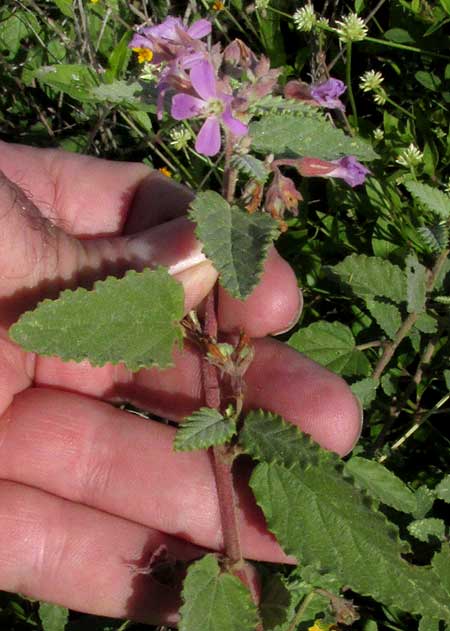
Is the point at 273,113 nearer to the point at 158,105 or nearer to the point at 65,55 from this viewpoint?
the point at 158,105

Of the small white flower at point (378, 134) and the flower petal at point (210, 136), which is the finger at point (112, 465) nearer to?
the flower petal at point (210, 136)

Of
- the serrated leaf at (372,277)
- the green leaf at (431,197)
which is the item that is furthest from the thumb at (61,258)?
the green leaf at (431,197)

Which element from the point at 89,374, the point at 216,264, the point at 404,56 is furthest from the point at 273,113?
the point at 404,56

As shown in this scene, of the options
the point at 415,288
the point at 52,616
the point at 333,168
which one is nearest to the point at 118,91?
the point at 333,168

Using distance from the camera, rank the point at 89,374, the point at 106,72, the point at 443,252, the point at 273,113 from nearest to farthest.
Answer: the point at 273,113
the point at 89,374
the point at 443,252
the point at 106,72

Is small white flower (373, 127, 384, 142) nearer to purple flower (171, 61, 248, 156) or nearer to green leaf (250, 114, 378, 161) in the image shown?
green leaf (250, 114, 378, 161)

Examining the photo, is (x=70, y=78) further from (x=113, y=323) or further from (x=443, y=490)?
(x=443, y=490)
